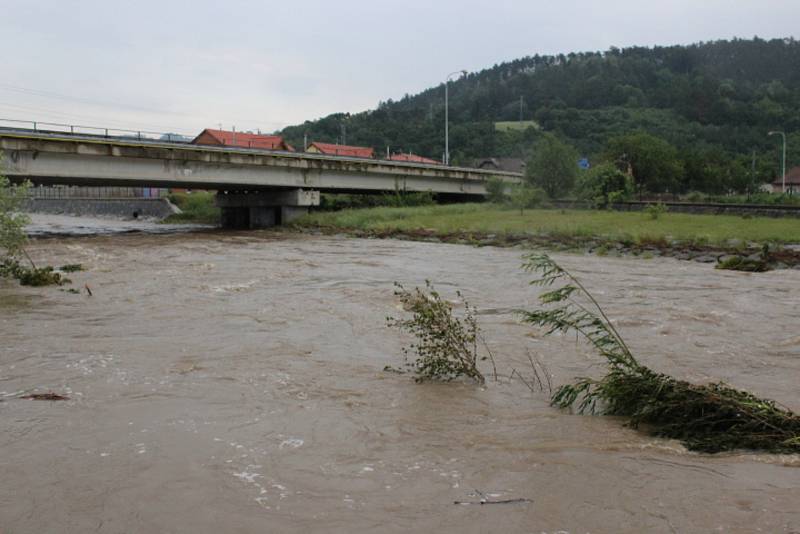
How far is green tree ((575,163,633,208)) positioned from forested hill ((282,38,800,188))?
129 ft

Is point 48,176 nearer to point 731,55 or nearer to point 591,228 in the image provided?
point 591,228

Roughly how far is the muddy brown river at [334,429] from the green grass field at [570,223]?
17.4 m

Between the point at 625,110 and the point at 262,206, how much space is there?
125m

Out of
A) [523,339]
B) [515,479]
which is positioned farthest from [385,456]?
[523,339]

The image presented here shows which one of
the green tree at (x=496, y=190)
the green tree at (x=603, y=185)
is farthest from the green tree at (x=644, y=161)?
the green tree at (x=603, y=185)

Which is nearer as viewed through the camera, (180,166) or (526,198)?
(180,166)

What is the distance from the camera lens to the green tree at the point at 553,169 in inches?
2312

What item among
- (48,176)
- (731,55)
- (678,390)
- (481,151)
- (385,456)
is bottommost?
(385,456)

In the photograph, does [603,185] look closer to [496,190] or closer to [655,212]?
[655,212]

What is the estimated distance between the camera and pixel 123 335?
41.0 feet

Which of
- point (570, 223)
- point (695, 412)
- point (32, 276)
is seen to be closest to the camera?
point (695, 412)

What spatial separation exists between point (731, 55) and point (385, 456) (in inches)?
8519

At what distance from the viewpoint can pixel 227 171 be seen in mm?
44625

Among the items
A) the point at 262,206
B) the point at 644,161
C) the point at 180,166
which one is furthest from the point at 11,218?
the point at 644,161
